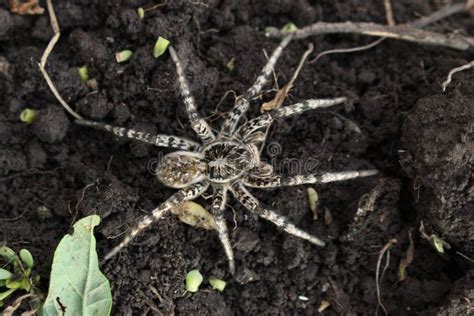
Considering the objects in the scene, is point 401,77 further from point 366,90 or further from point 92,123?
point 92,123

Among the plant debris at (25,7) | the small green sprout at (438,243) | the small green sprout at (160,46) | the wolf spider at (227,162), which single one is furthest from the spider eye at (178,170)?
the small green sprout at (438,243)

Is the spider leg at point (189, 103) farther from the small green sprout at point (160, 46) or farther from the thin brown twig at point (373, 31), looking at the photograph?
the thin brown twig at point (373, 31)

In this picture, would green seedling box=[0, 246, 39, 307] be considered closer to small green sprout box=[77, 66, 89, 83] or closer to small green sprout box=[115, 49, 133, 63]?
small green sprout box=[77, 66, 89, 83]

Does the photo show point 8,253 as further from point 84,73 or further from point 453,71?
point 453,71

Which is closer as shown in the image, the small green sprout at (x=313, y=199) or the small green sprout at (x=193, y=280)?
the small green sprout at (x=193, y=280)

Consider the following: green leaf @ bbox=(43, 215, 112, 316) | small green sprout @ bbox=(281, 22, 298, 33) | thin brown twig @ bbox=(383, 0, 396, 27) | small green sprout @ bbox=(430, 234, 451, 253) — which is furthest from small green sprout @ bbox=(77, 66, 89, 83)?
small green sprout @ bbox=(430, 234, 451, 253)

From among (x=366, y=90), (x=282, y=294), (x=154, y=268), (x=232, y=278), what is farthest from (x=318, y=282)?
(x=366, y=90)

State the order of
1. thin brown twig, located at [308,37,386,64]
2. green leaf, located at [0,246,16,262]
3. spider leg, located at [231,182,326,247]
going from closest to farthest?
1. green leaf, located at [0,246,16,262]
2. spider leg, located at [231,182,326,247]
3. thin brown twig, located at [308,37,386,64]

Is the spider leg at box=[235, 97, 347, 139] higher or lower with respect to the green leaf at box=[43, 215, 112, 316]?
higher
